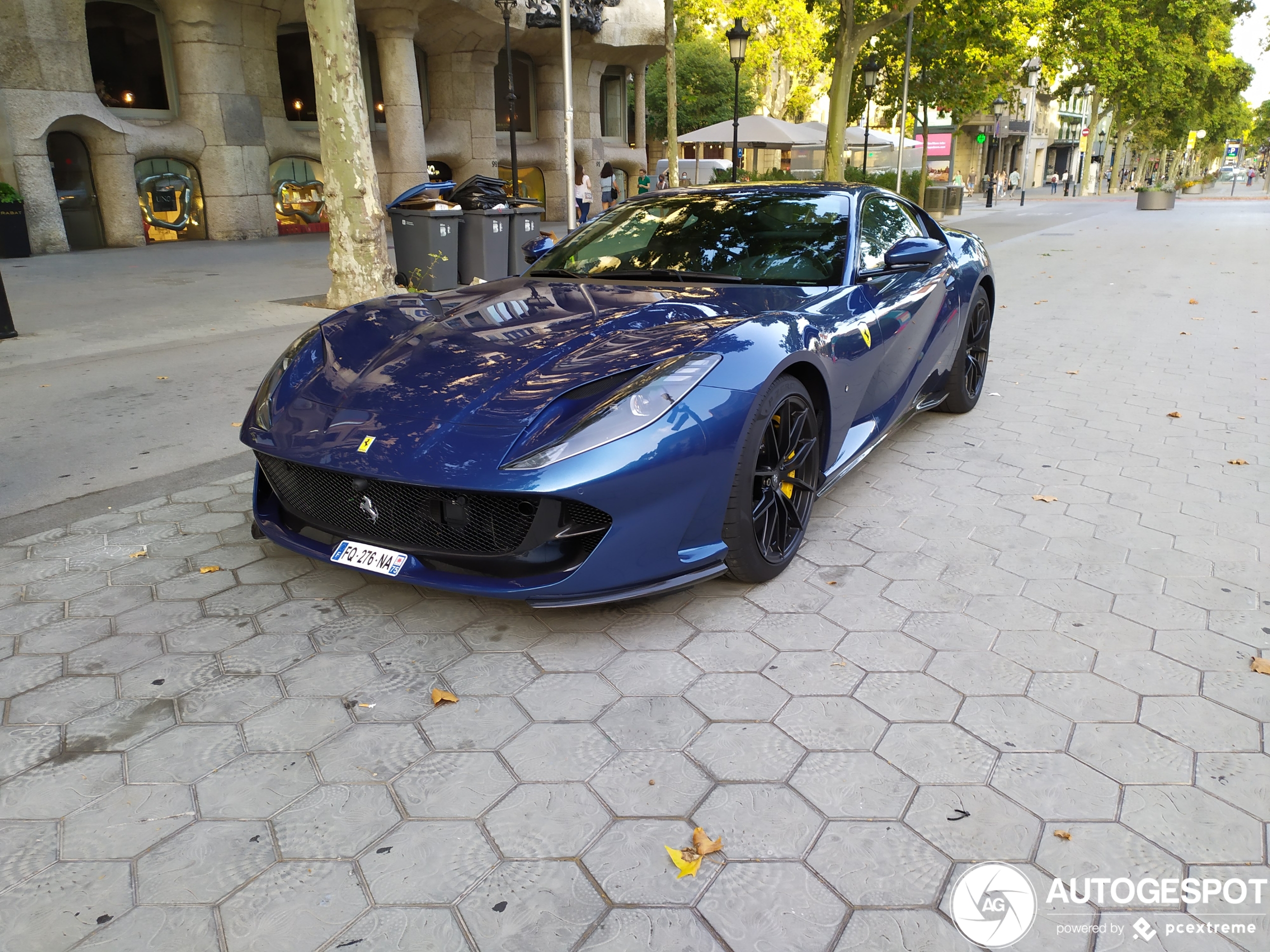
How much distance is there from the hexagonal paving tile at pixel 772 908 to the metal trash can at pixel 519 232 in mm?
11034

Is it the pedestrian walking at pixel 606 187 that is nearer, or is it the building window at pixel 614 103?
the pedestrian walking at pixel 606 187

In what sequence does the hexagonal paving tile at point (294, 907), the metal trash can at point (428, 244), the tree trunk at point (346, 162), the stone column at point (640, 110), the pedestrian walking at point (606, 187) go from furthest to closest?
the stone column at point (640, 110)
the pedestrian walking at point (606, 187)
the metal trash can at point (428, 244)
the tree trunk at point (346, 162)
the hexagonal paving tile at point (294, 907)

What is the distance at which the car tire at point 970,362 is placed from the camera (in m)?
5.43

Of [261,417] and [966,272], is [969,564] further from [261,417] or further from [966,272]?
[261,417]

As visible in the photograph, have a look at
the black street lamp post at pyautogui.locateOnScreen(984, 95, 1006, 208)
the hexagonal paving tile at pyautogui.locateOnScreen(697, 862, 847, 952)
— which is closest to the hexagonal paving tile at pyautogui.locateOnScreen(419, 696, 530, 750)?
the hexagonal paving tile at pyautogui.locateOnScreen(697, 862, 847, 952)

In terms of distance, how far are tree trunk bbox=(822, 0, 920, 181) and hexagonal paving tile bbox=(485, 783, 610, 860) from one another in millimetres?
19018

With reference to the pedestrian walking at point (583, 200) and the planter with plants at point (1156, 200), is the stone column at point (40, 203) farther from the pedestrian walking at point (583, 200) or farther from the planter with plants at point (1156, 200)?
the planter with plants at point (1156, 200)

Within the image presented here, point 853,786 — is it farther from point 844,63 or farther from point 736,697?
point 844,63

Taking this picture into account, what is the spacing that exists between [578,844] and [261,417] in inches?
76.4

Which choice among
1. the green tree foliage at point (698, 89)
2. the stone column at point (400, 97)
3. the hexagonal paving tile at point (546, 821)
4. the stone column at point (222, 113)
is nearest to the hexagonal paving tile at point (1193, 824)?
the hexagonal paving tile at point (546, 821)

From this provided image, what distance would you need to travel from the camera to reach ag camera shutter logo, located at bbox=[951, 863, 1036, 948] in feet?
6.07

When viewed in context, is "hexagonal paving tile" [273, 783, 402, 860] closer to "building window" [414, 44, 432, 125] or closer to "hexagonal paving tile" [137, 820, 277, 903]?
"hexagonal paving tile" [137, 820, 277, 903]

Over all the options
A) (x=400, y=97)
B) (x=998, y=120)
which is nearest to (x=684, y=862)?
(x=400, y=97)

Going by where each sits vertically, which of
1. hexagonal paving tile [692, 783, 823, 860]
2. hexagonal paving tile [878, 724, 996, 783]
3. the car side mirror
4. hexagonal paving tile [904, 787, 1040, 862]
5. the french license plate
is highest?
the car side mirror
